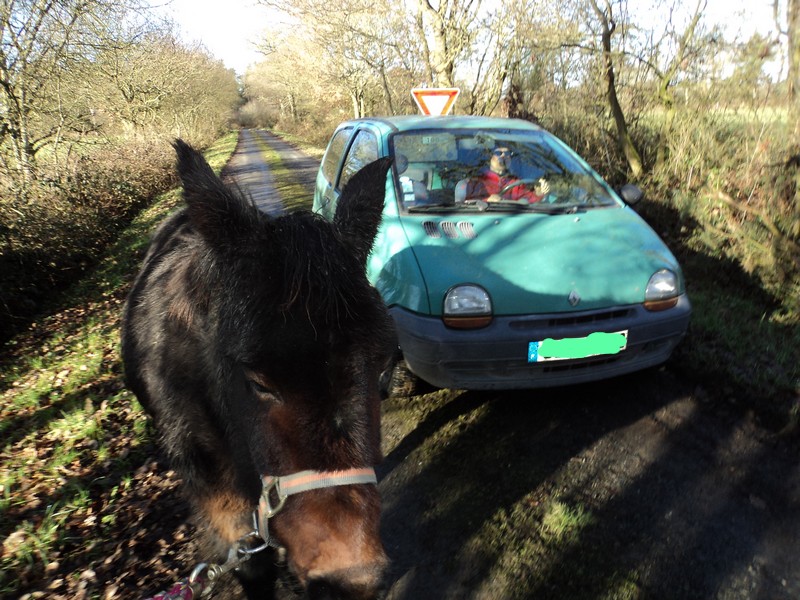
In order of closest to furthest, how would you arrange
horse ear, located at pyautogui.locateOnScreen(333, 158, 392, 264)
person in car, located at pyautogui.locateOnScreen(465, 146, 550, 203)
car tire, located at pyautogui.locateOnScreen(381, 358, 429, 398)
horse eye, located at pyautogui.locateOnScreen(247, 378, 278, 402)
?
horse eye, located at pyautogui.locateOnScreen(247, 378, 278, 402) → horse ear, located at pyautogui.locateOnScreen(333, 158, 392, 264) → car tire, located at pyautogui.locateOnScreen(381, 358, 429, 398) → person in car, located at pyautogui.locateOnScreen(465, 146, 550, 203)

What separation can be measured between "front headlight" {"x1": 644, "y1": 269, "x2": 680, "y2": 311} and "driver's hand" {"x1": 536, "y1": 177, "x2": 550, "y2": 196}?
137cm

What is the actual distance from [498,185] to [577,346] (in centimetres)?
192

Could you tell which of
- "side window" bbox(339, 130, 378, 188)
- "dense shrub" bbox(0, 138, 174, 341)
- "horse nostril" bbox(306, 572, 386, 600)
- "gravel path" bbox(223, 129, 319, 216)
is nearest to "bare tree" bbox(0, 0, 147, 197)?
"dense shrub" bbox(0, 138, 174, 341)

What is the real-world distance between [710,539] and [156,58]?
26.4 meters

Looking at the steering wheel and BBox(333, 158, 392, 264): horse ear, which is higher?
BBox(333, 158, 392, 264): horse ear

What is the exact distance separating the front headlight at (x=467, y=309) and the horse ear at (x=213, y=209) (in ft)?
5.99

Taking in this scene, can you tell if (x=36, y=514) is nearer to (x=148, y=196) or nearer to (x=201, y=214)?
(x=201, y=214)

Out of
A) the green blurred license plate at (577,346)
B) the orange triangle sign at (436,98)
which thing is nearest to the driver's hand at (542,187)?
the green blurred license plate at (577,346)

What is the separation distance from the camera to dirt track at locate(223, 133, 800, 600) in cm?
230

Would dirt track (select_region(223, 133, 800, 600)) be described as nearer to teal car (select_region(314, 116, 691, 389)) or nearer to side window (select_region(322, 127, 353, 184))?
teal car (select_region(314, 116, 691, 389))

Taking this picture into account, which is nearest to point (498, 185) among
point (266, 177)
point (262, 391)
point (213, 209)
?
point (213, 209)

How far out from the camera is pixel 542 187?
14.5 feet

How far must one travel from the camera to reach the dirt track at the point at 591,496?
230 centimetres

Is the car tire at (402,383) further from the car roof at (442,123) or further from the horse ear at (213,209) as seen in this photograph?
the car roof at (442,123)
